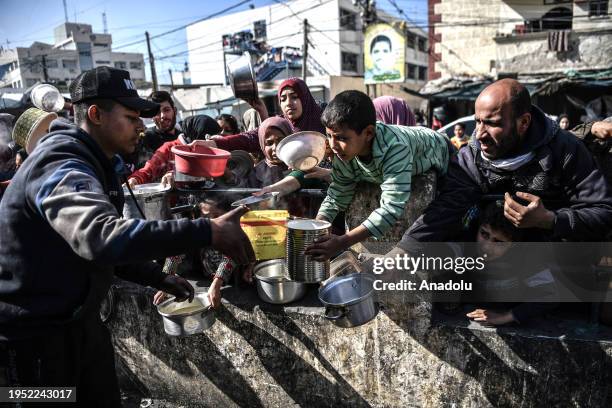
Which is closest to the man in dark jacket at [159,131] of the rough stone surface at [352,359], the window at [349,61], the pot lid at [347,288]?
the rough stone surface at [352,359]

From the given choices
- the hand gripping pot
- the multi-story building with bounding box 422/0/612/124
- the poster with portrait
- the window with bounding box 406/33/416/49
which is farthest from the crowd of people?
the window with bounding box 406/33/416/49

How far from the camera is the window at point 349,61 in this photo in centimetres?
3894

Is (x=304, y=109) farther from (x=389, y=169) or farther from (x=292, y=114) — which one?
(x=389, y=169)

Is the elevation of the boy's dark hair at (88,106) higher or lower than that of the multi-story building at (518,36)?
lower

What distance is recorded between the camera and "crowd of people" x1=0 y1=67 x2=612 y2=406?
1422 mm

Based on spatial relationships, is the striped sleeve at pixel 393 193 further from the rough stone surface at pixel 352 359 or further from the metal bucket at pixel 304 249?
the rough stone surface at pixel 352 359

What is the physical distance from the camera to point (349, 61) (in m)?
40.0

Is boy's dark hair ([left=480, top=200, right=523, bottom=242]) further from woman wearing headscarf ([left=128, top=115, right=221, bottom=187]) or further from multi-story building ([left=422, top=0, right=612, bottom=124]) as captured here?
multi-story building ([left=422, top=0, right=612, bottom=124])

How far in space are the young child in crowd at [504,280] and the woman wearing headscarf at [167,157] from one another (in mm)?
2433

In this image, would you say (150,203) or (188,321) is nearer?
(188,321)

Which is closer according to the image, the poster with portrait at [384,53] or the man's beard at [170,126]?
the man's beard at [170,126]

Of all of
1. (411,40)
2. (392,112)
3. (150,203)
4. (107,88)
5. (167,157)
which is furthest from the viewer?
(411,40)

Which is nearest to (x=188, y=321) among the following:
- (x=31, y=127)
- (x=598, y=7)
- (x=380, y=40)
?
(x=31, y=127)

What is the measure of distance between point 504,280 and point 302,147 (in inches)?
59.0
